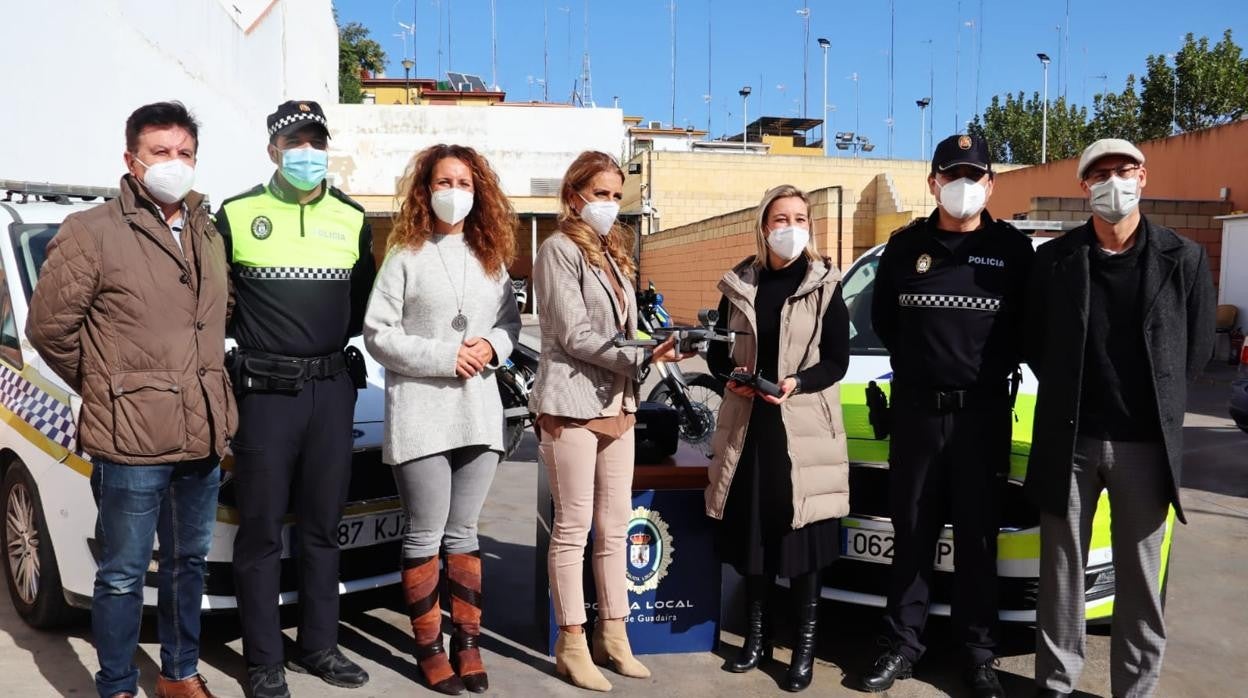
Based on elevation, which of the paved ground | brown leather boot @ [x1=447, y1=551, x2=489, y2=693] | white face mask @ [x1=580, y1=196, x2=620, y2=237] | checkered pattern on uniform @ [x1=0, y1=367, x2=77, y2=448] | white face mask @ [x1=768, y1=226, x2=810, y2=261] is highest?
white face mask @ [x1=580, y1=196, x2=620, y2=237]

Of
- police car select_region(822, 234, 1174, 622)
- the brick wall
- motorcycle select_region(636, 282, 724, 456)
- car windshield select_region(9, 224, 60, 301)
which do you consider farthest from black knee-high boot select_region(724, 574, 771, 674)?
the brick wall

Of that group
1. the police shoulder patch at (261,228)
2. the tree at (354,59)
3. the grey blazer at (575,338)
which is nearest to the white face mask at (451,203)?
the grey blazer at (575,338)

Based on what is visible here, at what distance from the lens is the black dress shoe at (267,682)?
11.9 ft

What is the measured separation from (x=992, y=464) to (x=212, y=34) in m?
16.1

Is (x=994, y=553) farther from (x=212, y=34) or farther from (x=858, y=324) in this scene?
(x=212, y=34)

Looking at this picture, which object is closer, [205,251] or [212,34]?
[205,251]

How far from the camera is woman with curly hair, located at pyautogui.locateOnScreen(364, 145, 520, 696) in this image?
3641 mm

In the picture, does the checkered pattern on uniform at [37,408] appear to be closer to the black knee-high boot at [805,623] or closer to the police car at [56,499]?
the police car at [56,499]

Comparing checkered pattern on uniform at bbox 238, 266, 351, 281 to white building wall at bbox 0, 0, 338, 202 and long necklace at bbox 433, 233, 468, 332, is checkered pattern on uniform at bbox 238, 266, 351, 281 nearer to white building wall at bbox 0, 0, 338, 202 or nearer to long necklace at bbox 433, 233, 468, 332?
long necklace at bbox 433, 233, 468, 332

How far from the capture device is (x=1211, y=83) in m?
34.8

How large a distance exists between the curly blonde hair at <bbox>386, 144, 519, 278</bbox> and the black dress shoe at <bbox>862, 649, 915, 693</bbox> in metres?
2.17

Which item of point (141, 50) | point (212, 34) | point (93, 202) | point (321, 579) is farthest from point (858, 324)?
point (212, 34)

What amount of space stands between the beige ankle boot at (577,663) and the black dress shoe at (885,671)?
40.5 inches

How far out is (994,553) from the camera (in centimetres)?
378
